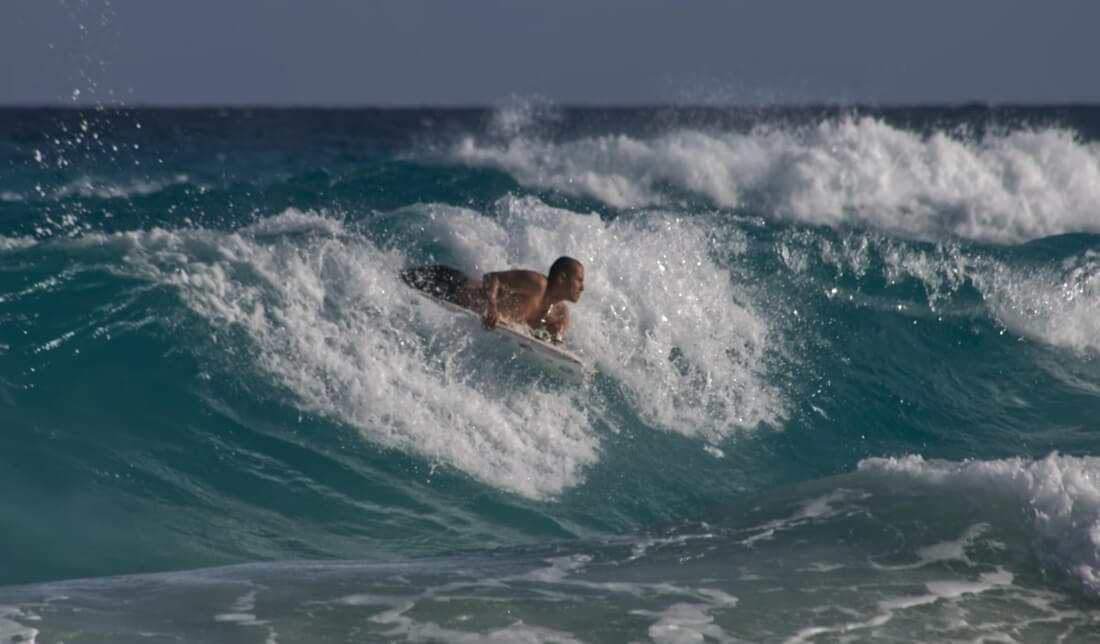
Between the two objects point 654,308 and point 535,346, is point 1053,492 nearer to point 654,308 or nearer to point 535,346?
point 535,346

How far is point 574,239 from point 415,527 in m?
4.11

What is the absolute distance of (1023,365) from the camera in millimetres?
10477

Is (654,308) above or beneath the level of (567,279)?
beneath

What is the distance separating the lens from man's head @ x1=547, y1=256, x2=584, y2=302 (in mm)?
8992

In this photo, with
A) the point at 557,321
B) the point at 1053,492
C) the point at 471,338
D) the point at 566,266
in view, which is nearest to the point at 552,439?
the point at 471,338

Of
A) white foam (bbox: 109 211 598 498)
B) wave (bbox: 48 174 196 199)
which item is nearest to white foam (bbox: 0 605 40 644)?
white foam (bbox: 109 211 598 498)

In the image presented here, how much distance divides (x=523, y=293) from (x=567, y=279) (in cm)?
38

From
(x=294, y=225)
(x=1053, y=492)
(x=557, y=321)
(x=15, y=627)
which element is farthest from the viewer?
(x=294, y=225)

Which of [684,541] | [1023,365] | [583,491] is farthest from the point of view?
[1023,365]

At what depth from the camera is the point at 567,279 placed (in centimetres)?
901

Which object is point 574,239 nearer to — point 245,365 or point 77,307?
point 245,365

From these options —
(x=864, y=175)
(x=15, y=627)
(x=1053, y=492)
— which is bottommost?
(x=15, y=627)

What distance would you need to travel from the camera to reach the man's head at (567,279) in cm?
899

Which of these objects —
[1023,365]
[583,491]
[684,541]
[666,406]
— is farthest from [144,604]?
[1023,365]
